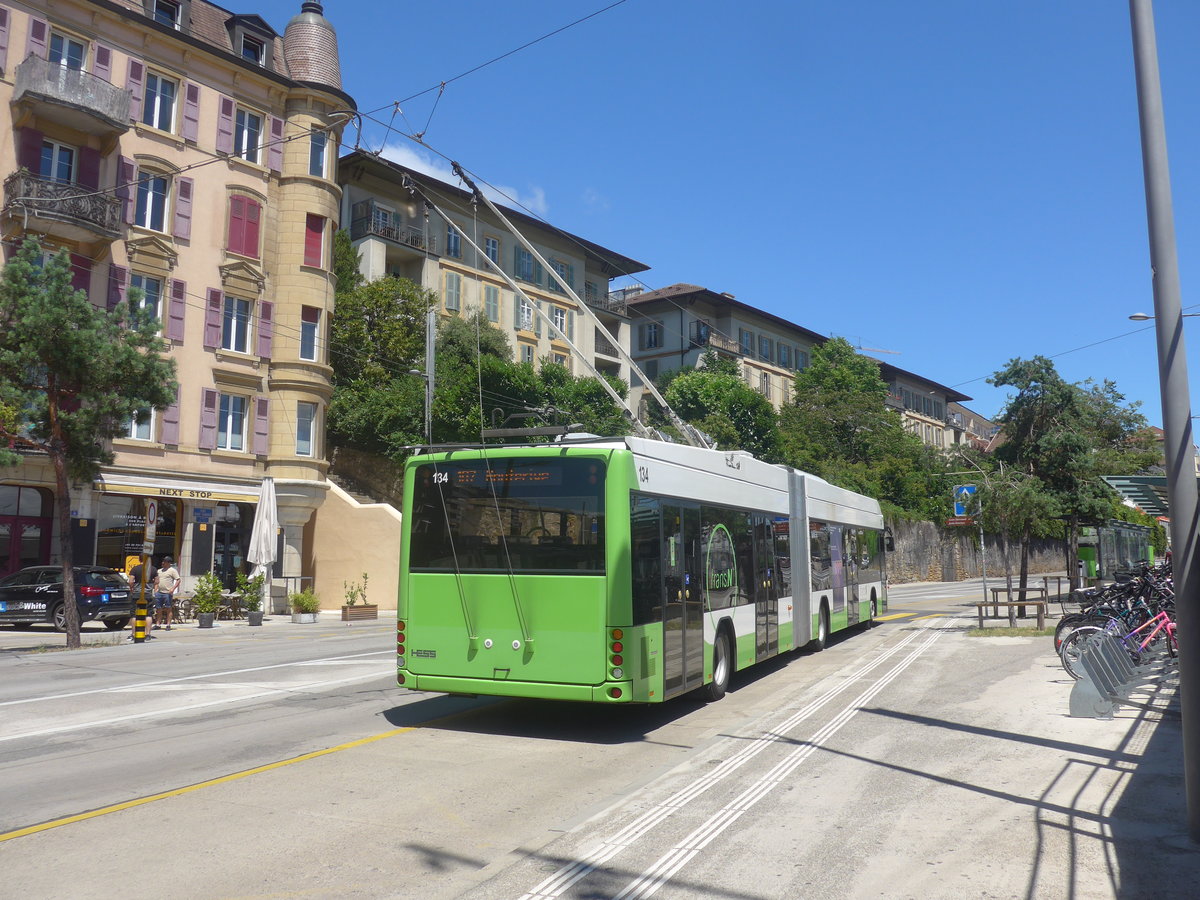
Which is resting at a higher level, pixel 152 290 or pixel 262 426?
pixel 152 290

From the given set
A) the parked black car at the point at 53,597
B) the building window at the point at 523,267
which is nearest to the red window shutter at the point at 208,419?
the parked black car at the point at 53,597

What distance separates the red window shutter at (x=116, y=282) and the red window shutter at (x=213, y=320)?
2.85 m

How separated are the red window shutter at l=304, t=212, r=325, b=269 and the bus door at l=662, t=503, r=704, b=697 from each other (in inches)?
1086

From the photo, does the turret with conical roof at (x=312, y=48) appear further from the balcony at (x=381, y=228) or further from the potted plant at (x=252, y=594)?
the potted plant at (x=252, y=594)

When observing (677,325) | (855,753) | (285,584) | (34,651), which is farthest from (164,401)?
(677,325)

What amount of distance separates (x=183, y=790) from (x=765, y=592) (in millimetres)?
8567

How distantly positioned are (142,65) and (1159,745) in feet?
107

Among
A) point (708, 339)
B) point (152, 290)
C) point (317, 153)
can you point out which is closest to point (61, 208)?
point (152, 290)

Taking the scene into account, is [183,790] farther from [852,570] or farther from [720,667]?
[852,570]

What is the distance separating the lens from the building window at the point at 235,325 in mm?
33000

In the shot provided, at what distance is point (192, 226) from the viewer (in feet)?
105

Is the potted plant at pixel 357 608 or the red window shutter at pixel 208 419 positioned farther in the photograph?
the red window shutter at pixel 208 419

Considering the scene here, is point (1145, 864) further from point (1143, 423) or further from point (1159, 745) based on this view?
point (1143, 423)

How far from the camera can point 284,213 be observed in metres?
34.8
